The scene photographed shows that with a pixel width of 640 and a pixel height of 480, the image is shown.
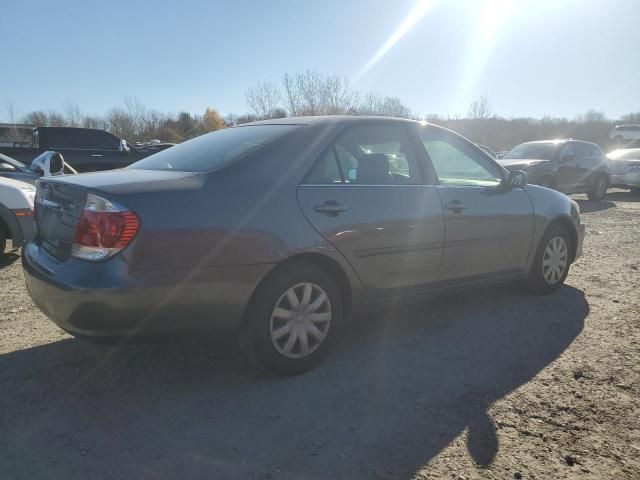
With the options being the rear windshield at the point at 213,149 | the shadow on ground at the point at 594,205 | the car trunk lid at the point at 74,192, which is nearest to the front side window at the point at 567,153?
the shadow on ground at the point at 594,205

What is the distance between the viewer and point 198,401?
9.12 ft

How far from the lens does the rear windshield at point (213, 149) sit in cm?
303

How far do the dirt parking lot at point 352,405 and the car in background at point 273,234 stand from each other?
1.17 ft

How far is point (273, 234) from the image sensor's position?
2795 mm

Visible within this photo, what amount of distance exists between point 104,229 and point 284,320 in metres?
1.12

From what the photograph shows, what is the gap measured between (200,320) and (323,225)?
909mm

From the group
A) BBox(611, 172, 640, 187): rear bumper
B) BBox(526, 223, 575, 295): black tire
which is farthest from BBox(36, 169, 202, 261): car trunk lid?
BBox(611, 172, 640, 187): rear bumper

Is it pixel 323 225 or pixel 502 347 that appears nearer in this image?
pixel 323 225

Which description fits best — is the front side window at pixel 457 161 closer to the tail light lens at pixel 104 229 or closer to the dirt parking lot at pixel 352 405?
the dirt parking lot at pixel 352 405

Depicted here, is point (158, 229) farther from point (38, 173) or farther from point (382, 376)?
point (38, 173)

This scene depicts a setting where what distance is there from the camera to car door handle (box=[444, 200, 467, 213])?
3.71 metres

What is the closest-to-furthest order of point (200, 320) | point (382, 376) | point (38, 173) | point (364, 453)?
point (364, 453) → point (200, 320) → point (382, 376) → point (38, 173)

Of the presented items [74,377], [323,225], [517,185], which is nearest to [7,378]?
[74,377]

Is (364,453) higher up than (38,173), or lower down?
lower down
